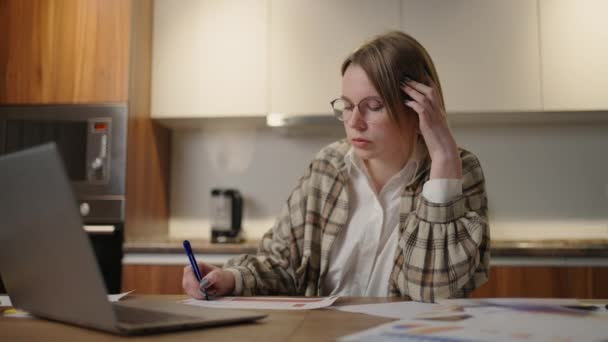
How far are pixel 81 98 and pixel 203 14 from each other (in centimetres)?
66

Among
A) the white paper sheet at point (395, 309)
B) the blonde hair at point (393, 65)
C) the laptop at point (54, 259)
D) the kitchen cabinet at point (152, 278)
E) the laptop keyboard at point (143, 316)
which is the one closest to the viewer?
the laptop at point (54, 259)

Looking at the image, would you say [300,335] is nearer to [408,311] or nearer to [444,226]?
[408,311]

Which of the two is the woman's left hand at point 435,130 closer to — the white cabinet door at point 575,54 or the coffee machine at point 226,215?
the white cabinet door at point 575,54

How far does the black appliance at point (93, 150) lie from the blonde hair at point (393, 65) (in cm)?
138

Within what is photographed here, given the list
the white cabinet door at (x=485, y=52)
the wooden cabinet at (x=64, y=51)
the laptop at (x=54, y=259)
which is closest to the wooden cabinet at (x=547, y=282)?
the white cabinet door at (x=485, y=52)

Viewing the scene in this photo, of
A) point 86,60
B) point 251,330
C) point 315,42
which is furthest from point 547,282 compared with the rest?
point 86,60

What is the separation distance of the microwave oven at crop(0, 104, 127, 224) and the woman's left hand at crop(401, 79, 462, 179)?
1.49 meters

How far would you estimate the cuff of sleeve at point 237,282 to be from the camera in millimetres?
1108

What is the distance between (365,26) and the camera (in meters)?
2.44

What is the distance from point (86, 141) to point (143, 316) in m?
1.84

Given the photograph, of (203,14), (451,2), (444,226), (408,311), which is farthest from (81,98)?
(408,311)

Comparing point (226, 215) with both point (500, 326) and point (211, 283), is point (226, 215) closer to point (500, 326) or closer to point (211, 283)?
point (211, 283)

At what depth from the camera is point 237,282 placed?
1.11 m

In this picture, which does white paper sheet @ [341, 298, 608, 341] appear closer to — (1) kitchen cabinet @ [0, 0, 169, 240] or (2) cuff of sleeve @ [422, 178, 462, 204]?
(2) cuff of sleeve @ [422, 178, 462, 204]
